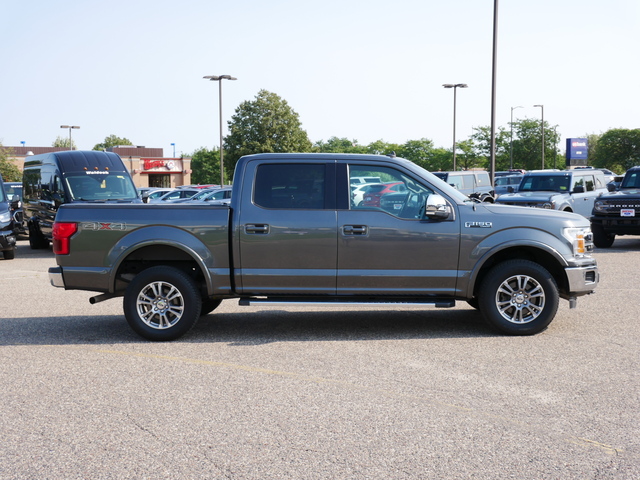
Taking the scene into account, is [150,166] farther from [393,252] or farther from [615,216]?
[393,252]

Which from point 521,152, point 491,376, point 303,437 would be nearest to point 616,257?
point 491,376

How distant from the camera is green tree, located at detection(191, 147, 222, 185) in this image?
123706mm

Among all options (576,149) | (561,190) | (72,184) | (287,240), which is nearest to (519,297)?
(287,240)

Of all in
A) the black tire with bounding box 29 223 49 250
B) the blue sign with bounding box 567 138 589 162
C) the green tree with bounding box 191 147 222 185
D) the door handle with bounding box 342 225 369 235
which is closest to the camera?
the door handle with bounding box 342 225 369 235

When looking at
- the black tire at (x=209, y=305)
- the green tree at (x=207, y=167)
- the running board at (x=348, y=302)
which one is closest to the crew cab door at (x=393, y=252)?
the running board at (x=348, y=302)

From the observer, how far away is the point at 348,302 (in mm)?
7699

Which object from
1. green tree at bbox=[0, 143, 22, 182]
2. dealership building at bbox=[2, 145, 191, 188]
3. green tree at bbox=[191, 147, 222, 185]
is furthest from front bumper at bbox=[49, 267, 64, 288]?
green tree at bbox=[191, 147, 222, 185]

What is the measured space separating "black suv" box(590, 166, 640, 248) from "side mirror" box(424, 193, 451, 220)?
38.7ft

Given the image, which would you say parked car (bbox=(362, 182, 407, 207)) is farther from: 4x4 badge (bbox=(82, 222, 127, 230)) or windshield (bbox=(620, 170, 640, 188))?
windshield (bbox=(620, 170, 640, 188))

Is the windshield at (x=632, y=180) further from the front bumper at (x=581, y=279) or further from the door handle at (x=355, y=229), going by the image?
the door handle at (x=355, y=229)

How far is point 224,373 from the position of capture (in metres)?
6.45

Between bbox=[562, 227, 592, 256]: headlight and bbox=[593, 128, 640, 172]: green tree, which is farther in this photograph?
bbox=[593, 128, 640, 172]: green tree

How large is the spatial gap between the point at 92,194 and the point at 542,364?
593 inches

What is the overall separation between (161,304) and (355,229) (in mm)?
2107
